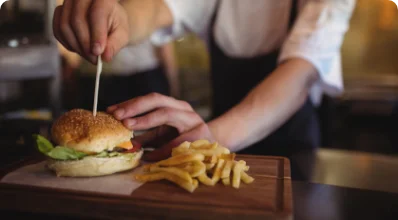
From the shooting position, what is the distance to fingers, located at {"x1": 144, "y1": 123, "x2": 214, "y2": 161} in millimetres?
1422

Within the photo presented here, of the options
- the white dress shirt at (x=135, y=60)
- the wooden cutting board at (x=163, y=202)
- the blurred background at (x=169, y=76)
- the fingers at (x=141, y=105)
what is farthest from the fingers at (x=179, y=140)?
the white dress shirt at (x=135, y=60)

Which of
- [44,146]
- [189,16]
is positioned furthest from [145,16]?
[44,146]

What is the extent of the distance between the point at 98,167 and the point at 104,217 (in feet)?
0.85

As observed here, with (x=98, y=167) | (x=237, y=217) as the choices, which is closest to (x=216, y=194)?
(x=237, y=217)

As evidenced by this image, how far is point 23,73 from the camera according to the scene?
2443 millimetres

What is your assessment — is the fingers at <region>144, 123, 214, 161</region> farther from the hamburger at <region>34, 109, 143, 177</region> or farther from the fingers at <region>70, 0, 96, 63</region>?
the fingers at <region>70, 0, 96, 63</region>

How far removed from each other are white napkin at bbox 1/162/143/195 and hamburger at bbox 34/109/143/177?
2cm

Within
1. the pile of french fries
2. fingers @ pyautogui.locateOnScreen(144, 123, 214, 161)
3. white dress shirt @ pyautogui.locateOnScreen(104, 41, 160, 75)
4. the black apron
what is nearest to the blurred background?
white dress shirt @ pyautogui.locateOnScreen(104, 41, 160, 75)

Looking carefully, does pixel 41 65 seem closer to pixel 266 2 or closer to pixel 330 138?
pixel 266 2

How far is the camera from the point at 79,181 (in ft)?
4.07

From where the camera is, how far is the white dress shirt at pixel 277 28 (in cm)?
183

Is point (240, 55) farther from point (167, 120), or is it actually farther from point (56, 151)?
point (56, 151)

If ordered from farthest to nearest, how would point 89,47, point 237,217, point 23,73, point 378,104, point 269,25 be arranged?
point 378,104 < point 23,73 < point 269,25 < point 89,47 < point 237,217

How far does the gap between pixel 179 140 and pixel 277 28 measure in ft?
3.00
